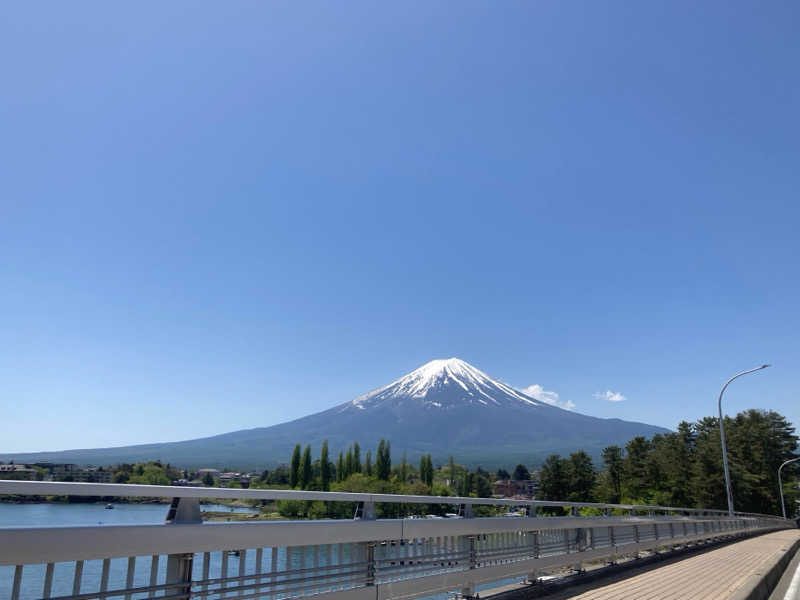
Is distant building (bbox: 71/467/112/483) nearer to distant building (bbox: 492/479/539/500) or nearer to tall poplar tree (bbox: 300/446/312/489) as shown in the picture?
tall poplar tree (bbox: 300/446/312/489)

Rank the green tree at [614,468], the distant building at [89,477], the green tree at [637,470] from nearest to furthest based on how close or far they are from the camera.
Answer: the distant building at [89,477] → the green tree at [637,470] → the green tree at [614,468]

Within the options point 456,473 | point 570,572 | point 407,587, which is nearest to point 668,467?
point 570,572

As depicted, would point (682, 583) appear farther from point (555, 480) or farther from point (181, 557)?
point (555, 480)

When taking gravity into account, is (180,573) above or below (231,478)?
above

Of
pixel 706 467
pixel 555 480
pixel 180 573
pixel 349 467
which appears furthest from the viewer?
pixel 349 467

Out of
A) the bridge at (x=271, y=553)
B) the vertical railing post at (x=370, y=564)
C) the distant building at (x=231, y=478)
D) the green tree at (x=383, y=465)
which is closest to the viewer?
the bridge at (x=271, y=553)

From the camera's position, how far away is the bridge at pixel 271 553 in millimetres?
3041

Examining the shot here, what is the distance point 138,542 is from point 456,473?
146411 millimetres

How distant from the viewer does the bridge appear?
304 centimetres

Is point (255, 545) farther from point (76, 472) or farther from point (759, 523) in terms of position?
point (759, 523)

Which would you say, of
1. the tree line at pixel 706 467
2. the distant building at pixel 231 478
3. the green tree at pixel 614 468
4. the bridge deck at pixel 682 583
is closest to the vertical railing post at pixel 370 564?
the bridge deck at pixel 682 583

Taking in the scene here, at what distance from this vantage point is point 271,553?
14.1 feet

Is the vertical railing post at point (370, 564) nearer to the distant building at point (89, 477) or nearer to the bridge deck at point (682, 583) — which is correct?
the bridge deck at point (682, 583)

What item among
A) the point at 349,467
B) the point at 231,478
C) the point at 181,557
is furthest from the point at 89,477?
the point at 349,467
